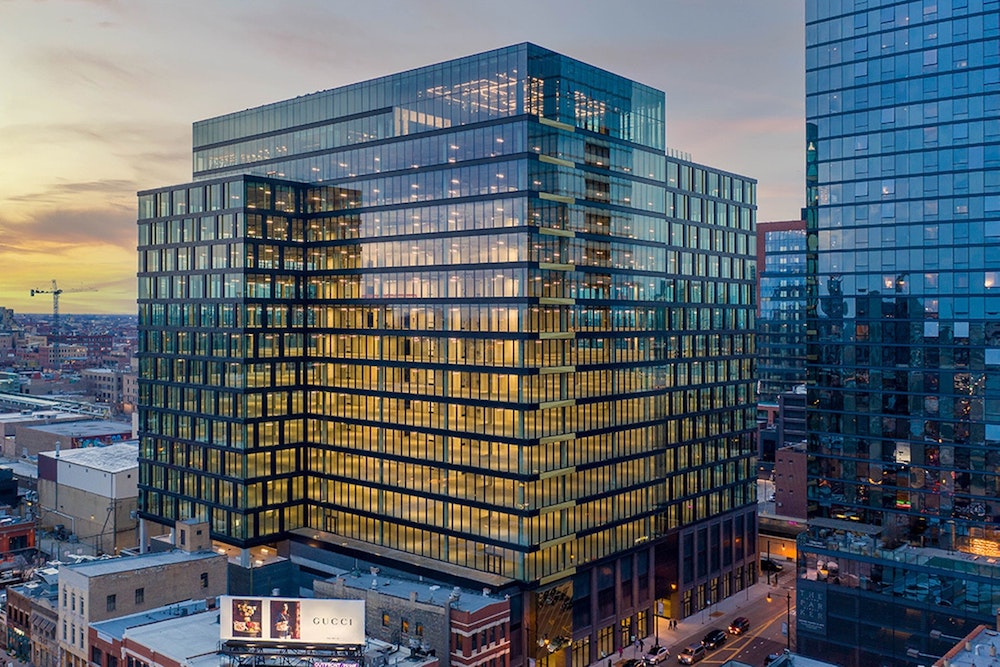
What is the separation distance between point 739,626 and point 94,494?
9856cm

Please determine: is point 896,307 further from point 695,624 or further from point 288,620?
point 288,620

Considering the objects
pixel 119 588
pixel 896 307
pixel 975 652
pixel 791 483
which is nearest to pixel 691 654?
pixel 975 652

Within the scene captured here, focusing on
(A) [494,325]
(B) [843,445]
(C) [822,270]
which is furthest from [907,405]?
(A) [494,325]

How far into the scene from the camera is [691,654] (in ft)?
299

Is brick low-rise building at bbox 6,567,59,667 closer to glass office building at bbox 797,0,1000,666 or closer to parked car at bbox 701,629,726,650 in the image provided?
parked car at bbox 701,629,726,650

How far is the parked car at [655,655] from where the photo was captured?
90750 mm

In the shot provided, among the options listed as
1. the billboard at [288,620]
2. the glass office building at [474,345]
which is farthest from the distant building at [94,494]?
the billboard at [288,620]

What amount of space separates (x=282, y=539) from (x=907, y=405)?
253 ft

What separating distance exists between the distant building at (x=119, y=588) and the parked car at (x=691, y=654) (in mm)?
50353

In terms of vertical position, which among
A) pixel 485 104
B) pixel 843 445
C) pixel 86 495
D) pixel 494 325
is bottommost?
pixel 86 495

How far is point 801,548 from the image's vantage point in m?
89.1

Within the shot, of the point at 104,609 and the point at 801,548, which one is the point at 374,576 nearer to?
the point at 104,609

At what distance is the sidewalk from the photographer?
94.7 meters

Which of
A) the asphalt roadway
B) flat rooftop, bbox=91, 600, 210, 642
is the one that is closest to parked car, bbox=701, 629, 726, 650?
the asphalt roadway
